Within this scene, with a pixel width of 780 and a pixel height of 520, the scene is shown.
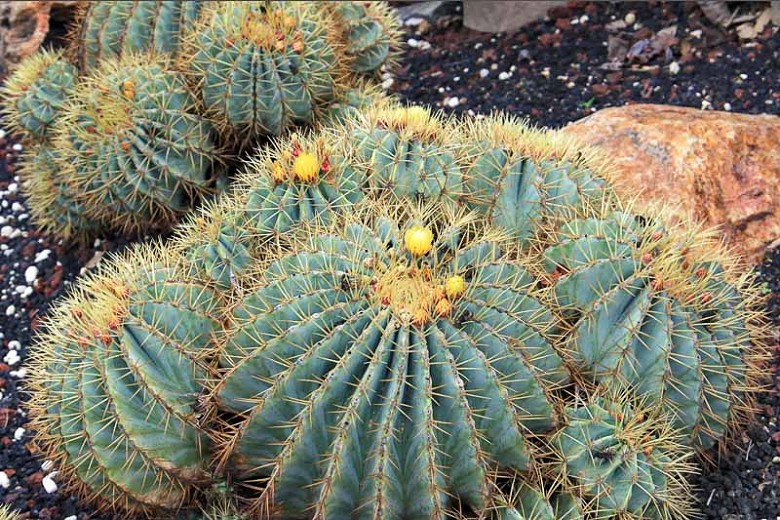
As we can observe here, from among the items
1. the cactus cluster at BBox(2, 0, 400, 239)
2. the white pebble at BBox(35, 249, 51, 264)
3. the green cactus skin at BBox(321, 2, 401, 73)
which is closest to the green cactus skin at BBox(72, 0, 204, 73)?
the cactus cluster at BBox(2, 0, 400, 239)

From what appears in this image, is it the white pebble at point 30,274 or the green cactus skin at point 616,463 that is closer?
the green cactus skin at point 616,463

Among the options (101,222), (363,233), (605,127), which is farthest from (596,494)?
(101,222)

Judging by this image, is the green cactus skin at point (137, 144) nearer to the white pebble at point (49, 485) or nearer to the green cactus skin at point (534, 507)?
the white pebble at point (49, 485)

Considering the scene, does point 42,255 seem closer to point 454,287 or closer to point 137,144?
point 137,144

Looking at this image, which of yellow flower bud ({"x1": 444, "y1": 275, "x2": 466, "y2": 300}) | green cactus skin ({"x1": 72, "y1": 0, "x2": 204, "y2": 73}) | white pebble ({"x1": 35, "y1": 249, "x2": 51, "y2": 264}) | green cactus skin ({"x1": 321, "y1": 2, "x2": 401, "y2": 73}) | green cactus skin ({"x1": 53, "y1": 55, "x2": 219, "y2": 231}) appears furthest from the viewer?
white pebble ({"x1": 35, "y1": 249, "x2": 51, "y2": 264})

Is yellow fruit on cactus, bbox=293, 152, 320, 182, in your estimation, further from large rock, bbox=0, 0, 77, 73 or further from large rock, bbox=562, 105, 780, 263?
large rock, bbox=0, 0, 77, 73

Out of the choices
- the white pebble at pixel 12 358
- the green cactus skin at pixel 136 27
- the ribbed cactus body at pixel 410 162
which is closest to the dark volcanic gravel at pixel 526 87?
the white pebble at pixel 12 358
